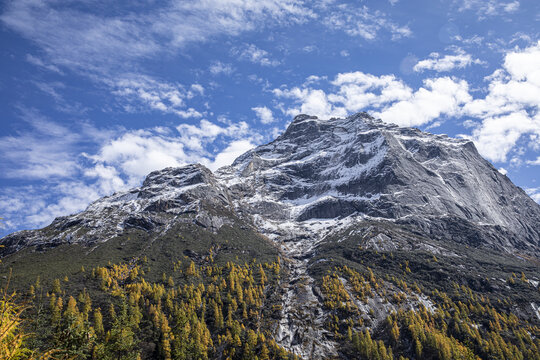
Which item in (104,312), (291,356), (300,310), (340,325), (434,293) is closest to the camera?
(291,356)

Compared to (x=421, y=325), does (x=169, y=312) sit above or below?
A: above

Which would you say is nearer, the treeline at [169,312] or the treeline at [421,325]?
the treeline at [169,312]

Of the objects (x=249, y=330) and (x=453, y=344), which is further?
(x=249, y=330)

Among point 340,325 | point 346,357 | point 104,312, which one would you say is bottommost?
point 346,357

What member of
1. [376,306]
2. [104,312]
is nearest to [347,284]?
[376,306]

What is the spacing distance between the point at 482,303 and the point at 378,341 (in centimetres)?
7267

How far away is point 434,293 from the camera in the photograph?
184 metres

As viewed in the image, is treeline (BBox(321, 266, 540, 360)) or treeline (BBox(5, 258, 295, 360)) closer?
treeline (BBox(5, 258, 295, 360))

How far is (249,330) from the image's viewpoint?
142500 millimetres

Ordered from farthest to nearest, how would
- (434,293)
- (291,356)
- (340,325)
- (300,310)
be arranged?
(434,293), (300,310), (340,325), (291,356)

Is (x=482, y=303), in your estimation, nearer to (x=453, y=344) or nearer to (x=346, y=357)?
(x=453, y=344)

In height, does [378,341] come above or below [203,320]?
below

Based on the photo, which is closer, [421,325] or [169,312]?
[421,325]

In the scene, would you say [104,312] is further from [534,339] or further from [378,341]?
[534,339]
